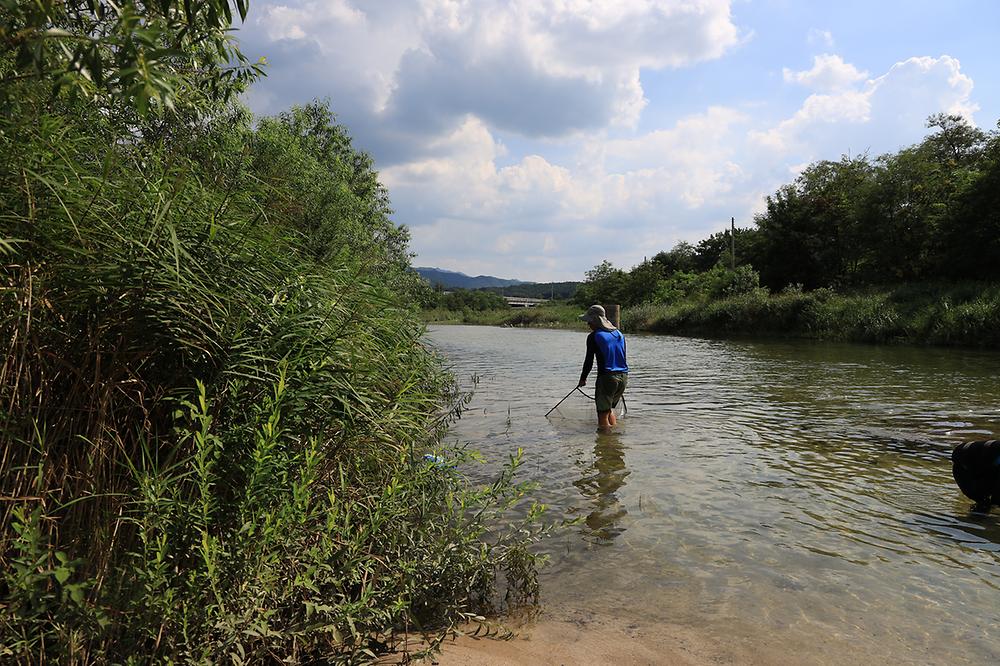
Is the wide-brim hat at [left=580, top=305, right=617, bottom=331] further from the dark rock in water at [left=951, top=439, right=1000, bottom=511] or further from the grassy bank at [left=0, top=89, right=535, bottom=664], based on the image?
the grassy bank at [left=0, top=89, right=535, bottom=664]

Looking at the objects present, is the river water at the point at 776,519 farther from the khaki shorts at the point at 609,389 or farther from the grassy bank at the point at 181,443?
the grassy bank at the point at 181,443

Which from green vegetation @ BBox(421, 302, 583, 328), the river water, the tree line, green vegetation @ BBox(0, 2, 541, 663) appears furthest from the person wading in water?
green vegetation @ BBox(421, 302, 583, 328)

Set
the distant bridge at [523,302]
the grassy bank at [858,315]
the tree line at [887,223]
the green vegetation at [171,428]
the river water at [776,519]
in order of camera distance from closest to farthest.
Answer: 1. the green vegetation at [171,428]
2. the river water at [776,519]
3. the grassy bank at [858,315]
4. the tree line at [887,223]
5. the distant bridge at [523,302]

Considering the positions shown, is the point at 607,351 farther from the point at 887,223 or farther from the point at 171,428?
the point at 887,223

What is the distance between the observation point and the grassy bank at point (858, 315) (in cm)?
2694

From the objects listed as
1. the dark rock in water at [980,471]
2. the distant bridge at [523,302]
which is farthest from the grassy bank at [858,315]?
the distant bridge at [523,302]

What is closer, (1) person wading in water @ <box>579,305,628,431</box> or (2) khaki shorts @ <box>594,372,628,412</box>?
(1) person wading in water @ <box>579,305,628,431</box>

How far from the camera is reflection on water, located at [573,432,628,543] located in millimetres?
5695

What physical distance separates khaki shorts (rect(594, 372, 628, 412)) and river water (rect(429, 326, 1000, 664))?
55cm

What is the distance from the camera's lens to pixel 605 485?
7.07m

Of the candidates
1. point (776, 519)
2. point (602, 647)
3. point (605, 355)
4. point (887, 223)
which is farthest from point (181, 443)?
point (887, 223)

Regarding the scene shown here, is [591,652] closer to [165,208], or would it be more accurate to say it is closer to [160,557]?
[160,557]

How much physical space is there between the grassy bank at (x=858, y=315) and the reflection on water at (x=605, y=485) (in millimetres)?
9343

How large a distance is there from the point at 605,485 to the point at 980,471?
3.72 metres
